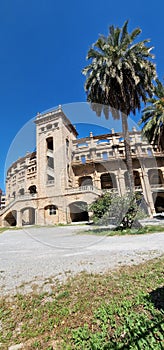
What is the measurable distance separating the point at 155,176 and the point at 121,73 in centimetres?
2137

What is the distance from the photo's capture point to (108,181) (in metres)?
29.9

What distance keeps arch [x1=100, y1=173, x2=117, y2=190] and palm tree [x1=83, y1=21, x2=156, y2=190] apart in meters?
15.0

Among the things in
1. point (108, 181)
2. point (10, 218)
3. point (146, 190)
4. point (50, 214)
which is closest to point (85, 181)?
point (108, 181)

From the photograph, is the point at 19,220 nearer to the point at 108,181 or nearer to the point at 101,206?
the point at 108,181

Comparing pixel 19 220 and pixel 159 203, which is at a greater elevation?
pixel 159 203

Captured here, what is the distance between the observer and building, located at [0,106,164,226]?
956 inches

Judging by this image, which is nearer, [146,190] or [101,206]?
[101,206]

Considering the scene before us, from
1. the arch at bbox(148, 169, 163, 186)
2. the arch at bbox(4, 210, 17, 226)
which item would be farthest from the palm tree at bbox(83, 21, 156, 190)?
the arch at bbox(4, 210, 17, 226)

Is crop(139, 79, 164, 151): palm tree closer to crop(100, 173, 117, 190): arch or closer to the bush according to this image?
the bush

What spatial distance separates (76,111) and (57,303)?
10.3m

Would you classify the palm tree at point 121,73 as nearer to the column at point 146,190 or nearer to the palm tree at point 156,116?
the palm tree at point 156,116

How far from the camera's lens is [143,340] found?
220 centimetres

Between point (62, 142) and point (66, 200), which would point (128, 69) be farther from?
point (66, 200)

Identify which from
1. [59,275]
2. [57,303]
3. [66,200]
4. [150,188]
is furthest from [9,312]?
[150,188]
